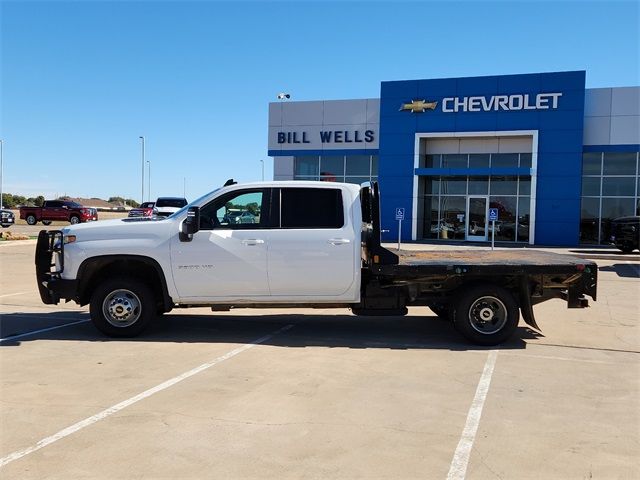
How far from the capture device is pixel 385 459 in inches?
158

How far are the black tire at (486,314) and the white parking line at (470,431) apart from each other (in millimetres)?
896

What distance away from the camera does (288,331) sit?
8289 mm

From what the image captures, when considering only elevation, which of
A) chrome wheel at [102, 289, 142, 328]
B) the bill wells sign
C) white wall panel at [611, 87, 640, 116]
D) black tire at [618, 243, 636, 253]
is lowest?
chrome wheel at [102, 289, 142, 328]

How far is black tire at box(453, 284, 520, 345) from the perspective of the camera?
289 inches

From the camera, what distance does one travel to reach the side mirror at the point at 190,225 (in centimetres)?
727

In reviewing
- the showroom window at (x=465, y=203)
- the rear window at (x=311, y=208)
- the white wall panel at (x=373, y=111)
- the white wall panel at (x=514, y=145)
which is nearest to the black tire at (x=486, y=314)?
the rear window at (x=311, y=208)

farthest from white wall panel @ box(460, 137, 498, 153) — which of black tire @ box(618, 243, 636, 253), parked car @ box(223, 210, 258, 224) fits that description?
parked car @ box(223, 210, 258, 224)

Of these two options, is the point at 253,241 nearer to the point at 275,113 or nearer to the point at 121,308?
the point at 121,308

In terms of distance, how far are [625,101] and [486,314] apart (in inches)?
1002

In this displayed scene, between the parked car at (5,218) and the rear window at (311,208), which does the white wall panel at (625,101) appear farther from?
the parked car at (5,218)

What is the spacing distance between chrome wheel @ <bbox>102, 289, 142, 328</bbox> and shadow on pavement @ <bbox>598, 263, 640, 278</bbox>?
13572mm

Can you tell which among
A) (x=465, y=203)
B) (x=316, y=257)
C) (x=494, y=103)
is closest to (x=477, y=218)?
(x=465, y=203)

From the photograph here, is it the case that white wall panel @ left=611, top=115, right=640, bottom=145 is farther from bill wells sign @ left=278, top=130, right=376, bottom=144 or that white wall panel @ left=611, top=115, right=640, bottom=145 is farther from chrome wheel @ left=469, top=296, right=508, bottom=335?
chrome wheel @ left=469, top=296, right=508, bottom=335

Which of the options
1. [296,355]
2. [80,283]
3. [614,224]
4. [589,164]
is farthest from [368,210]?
[589,164]
